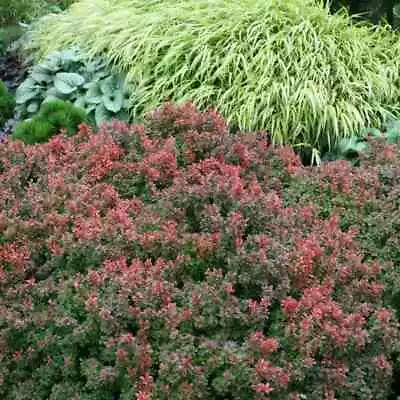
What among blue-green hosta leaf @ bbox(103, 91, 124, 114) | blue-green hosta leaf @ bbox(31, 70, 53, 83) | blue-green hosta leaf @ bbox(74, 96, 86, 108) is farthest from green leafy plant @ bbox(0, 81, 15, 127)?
blue-green hosta leaf @ bbox(103, 91, 124, 114)

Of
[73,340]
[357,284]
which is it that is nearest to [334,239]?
[357,284]

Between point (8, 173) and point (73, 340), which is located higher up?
point (8, 173)

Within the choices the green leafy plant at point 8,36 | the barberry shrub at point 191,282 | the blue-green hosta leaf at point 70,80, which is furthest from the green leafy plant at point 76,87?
the barberry shrub at point 191,282

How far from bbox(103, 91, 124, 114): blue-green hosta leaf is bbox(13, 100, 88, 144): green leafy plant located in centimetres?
23

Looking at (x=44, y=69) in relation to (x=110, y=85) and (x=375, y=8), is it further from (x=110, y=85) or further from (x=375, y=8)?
(x=375, y=8)

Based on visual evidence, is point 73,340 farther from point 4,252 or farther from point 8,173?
point 8,173

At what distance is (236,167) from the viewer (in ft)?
9.46

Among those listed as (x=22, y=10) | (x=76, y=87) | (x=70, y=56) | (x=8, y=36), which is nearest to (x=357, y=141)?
(x=76, y=87)

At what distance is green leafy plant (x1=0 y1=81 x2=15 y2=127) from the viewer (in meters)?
5.14

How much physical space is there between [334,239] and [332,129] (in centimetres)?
172

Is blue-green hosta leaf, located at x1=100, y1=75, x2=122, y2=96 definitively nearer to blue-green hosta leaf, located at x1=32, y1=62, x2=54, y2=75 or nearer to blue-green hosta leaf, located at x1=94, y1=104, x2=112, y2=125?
blue-green hosta leaf, located at x1=94, y1=104, x2=112, y2=125

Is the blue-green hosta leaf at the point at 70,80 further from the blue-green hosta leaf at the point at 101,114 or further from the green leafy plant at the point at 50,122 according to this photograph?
the green leafy plant at the point at 50,122

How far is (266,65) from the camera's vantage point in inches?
170

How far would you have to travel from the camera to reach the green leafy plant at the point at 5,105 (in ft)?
16.9
